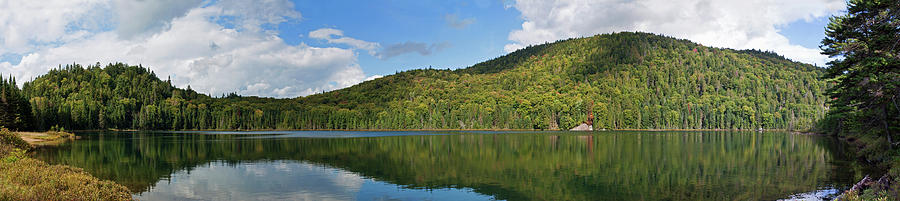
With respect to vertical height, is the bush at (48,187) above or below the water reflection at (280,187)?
above

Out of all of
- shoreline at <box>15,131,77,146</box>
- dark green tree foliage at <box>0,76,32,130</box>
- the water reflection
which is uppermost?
dark green tree foliage at <box>0,76,32,130</box>

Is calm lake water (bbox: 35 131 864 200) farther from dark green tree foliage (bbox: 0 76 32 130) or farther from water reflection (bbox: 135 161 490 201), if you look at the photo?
dark green tree foliage (bbox: 0 76 32 130)

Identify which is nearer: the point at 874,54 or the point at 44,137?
the point at 874,54

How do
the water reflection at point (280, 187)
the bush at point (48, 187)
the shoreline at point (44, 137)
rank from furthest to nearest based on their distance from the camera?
the shoreline at point (44, 137) → the water reflection at point (280, 187) → the bush at point (48, 187)

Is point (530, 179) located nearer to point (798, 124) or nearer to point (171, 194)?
point (171, 194)

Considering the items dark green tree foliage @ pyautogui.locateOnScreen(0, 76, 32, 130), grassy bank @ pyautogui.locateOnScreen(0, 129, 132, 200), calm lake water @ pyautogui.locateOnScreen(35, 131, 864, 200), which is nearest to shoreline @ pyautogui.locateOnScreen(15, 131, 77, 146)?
dark green tree foliage @ pyautogui.locateOnScreen(0, 76, 32, 130)

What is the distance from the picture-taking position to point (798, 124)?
7303 inches

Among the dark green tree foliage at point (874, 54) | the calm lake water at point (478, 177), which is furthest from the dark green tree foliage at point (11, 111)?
the dark green tree foliage at point (874, 54)

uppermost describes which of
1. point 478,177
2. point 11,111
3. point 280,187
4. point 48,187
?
point 11,111

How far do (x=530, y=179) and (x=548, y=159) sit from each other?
16005 mm

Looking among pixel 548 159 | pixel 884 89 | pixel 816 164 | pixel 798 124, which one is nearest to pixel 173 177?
pixel 548 159

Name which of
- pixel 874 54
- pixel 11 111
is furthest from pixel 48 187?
pixel 11 111

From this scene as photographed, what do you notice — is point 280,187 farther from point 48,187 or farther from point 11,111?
point 11,111

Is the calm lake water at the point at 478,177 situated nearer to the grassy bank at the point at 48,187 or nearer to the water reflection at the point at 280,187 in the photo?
the water reflection at the point at 280,187
